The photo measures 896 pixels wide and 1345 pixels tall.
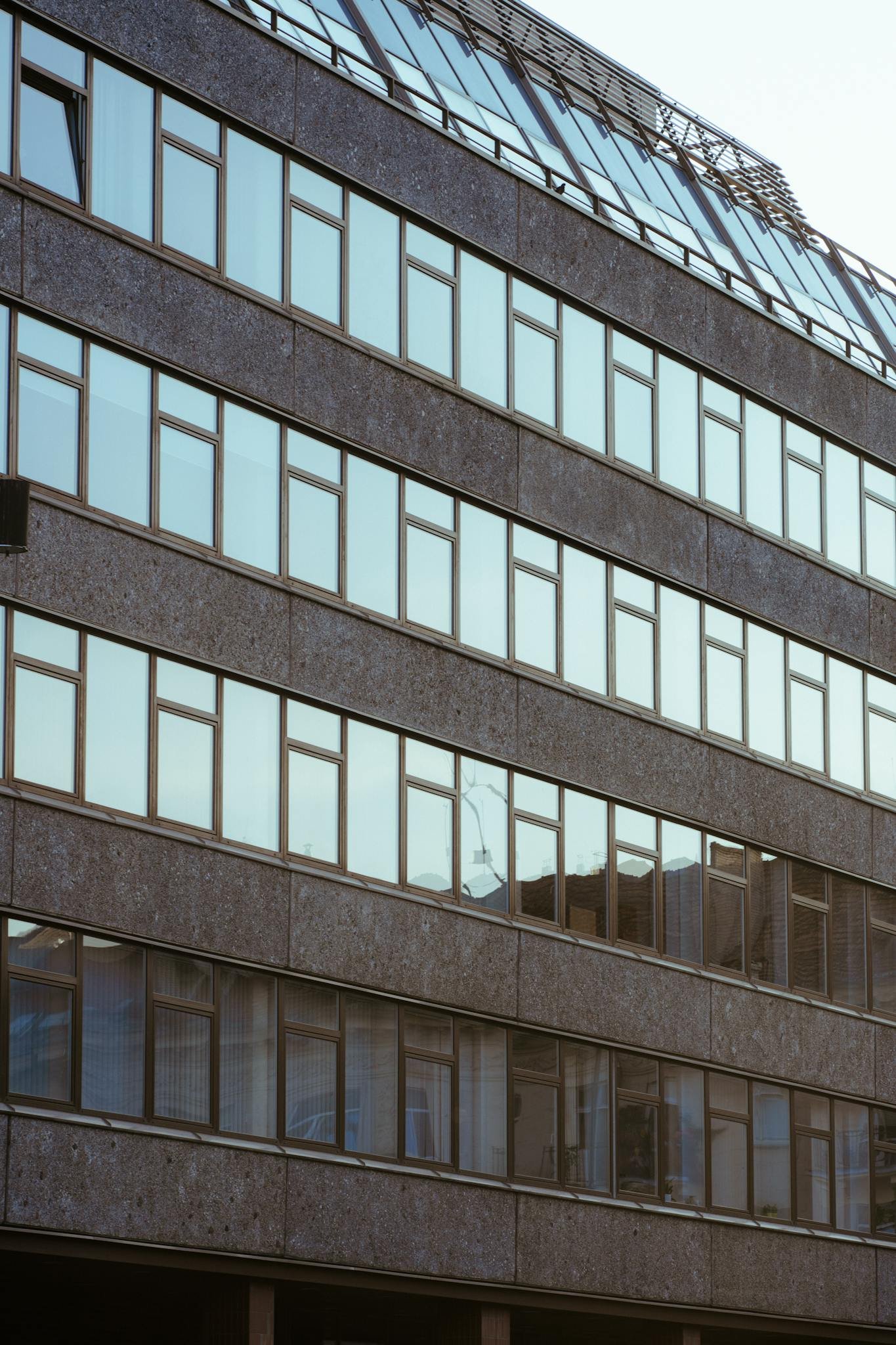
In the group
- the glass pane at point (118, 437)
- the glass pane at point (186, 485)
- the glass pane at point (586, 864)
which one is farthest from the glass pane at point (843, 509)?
the glass pane at point (118, 437)

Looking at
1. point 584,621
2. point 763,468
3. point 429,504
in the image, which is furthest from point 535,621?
point 763,468

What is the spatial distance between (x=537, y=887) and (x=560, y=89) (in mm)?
10539

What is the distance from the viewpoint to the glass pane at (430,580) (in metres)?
23.1

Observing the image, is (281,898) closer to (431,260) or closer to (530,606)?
(530,606)

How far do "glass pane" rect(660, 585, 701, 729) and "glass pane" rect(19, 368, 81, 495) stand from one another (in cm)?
834

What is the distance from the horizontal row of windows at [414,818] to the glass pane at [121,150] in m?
3.84

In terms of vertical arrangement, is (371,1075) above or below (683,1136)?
above

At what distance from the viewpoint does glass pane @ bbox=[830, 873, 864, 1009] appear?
27.9m

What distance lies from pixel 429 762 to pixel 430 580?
1.79 m

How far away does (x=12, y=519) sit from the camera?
1385cm

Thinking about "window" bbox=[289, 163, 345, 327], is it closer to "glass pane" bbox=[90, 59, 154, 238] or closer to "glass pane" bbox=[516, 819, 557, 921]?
"glass pane" bbox=[90, 59, 154, 238]

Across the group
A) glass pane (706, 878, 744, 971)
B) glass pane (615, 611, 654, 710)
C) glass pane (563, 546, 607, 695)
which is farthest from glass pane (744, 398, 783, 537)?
glass pane (706, 878, 744, 971)

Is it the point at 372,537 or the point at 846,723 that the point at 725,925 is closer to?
the point at 846,723

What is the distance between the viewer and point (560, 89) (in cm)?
2906
